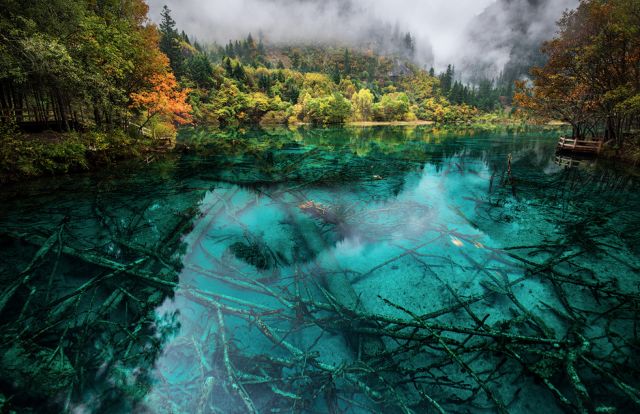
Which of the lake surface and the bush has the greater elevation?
the bush

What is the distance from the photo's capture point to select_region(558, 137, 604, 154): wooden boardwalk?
24.4 meters

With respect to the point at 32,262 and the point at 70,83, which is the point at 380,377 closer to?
the point at 32,262

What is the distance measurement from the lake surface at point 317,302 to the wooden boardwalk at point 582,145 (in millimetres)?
16965

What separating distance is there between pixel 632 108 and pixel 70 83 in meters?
34.7

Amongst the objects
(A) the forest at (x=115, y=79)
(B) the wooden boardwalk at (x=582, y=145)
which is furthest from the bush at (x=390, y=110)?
(B) the wooden boardwalk at (x=582, y=145)

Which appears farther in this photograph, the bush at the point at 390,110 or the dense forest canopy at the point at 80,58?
the bush at the point at 390,110

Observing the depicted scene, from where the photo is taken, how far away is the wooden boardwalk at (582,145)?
24427 millimetres

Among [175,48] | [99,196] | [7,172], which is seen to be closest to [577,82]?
[99,196]

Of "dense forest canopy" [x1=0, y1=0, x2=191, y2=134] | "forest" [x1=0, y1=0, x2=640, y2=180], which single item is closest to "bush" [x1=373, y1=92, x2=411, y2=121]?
"forest" [x1=0, y1=0, x2=640, y2=180]

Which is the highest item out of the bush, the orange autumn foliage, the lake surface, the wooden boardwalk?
the bush

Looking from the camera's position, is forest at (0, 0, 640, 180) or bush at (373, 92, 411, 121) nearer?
forest at (0, 0, 640, 180)

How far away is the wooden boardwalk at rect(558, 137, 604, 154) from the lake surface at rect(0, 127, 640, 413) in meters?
17.0

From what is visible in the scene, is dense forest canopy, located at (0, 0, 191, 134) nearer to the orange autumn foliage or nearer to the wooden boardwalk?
the orange autumn foliage

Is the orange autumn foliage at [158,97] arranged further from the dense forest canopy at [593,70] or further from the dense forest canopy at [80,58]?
the dense forest canopy at [593,70]
